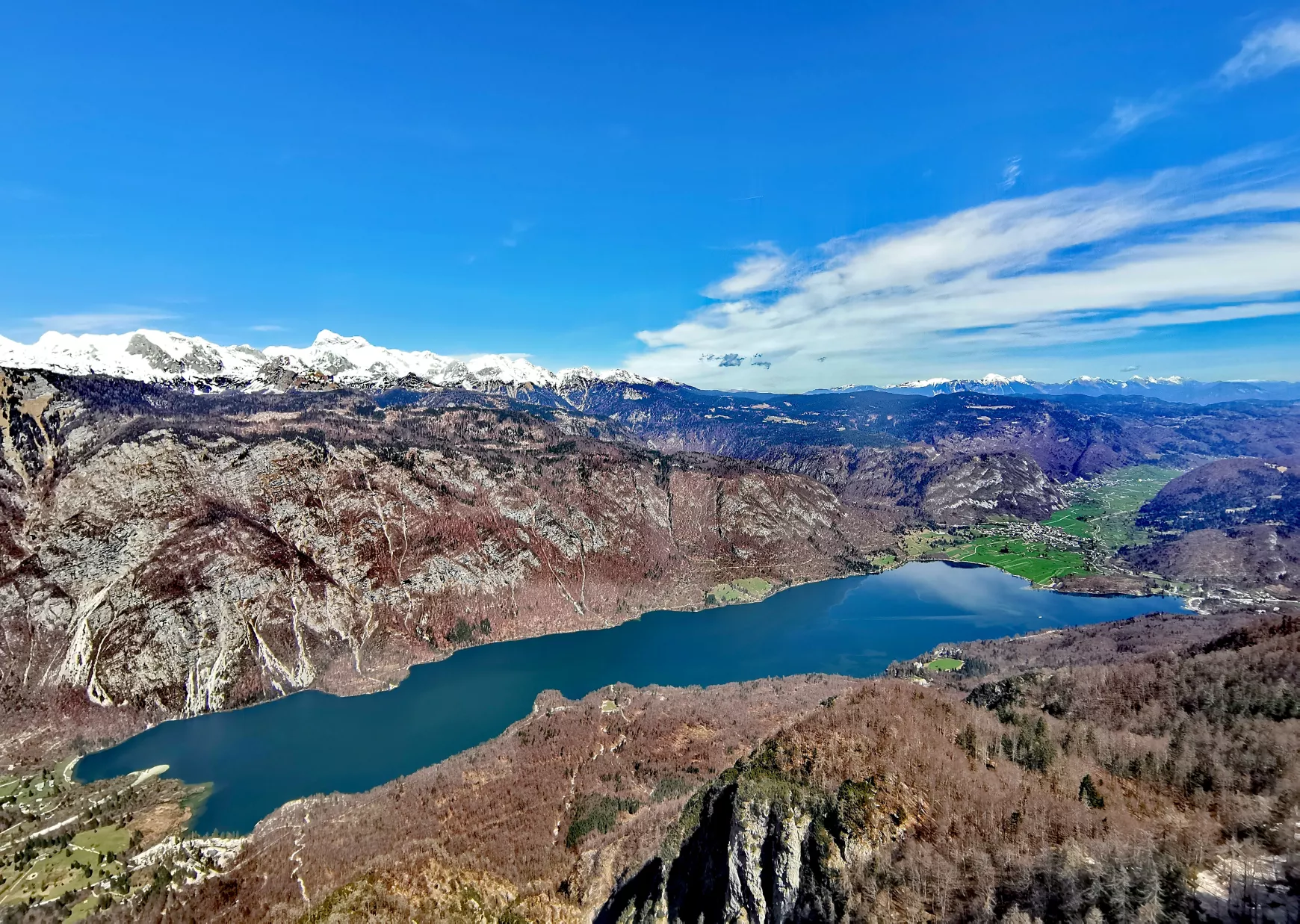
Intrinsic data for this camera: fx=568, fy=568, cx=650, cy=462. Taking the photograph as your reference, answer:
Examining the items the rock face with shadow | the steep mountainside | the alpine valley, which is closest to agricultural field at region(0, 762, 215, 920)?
the alpine valley

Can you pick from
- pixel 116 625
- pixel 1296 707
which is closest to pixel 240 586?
pixel 116 625

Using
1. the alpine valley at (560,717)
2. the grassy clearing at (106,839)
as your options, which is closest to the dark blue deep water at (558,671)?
the alpine valley at (560,717)

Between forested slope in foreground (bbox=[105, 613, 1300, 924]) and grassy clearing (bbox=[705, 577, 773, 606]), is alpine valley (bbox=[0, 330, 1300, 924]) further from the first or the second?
grassy clearing (bbox=[705, 577, 773, 606])

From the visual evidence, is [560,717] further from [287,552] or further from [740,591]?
[740,591]

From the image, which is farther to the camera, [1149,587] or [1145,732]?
[1149,587]

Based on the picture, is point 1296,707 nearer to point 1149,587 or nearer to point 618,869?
point 618,869
